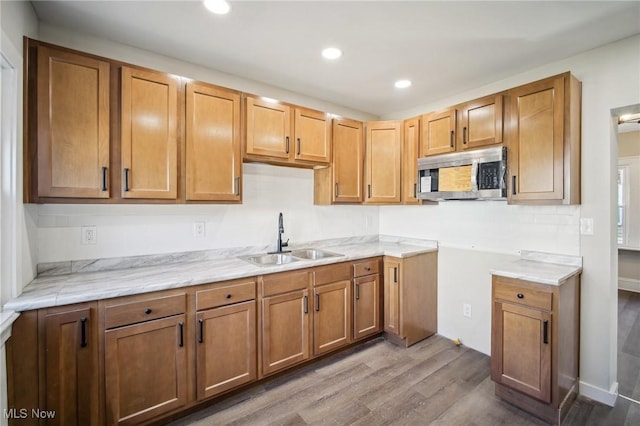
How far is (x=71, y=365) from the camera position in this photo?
60.7 inches

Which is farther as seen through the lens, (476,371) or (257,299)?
(476,371)

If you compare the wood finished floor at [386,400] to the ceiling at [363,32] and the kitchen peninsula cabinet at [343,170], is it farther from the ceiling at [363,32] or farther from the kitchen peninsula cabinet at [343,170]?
the ceiling at [363,32]

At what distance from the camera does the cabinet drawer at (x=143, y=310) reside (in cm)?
164

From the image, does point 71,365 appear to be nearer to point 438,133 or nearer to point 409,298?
point 409,298

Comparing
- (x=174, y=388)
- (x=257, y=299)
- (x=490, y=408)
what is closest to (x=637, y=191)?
(x=490, y=408)

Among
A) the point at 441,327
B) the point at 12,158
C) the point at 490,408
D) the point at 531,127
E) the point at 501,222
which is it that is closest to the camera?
the point at 12,158

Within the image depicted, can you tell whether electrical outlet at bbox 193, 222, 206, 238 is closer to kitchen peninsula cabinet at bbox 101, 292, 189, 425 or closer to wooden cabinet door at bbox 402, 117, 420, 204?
kitchen peninsula cabinet at bbox 101, 292, 189, 425

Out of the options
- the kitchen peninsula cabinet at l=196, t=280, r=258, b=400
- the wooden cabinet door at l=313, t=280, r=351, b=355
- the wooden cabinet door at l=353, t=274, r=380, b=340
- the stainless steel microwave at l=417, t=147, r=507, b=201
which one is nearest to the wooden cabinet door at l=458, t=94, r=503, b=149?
the stainless steel microwave at l=417, t=147, r=507, b=201

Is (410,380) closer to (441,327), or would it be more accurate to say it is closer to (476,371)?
(476,371)

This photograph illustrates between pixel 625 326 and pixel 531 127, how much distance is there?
9.72 feet

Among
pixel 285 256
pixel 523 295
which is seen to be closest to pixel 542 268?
pixel 523 295

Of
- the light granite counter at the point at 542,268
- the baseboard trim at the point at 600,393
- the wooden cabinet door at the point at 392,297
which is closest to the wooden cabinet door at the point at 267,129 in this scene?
the wooden cabinet door at the point at 392,297

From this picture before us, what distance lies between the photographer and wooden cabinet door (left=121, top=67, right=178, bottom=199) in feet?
6.20

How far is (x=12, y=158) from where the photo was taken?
149 cm
